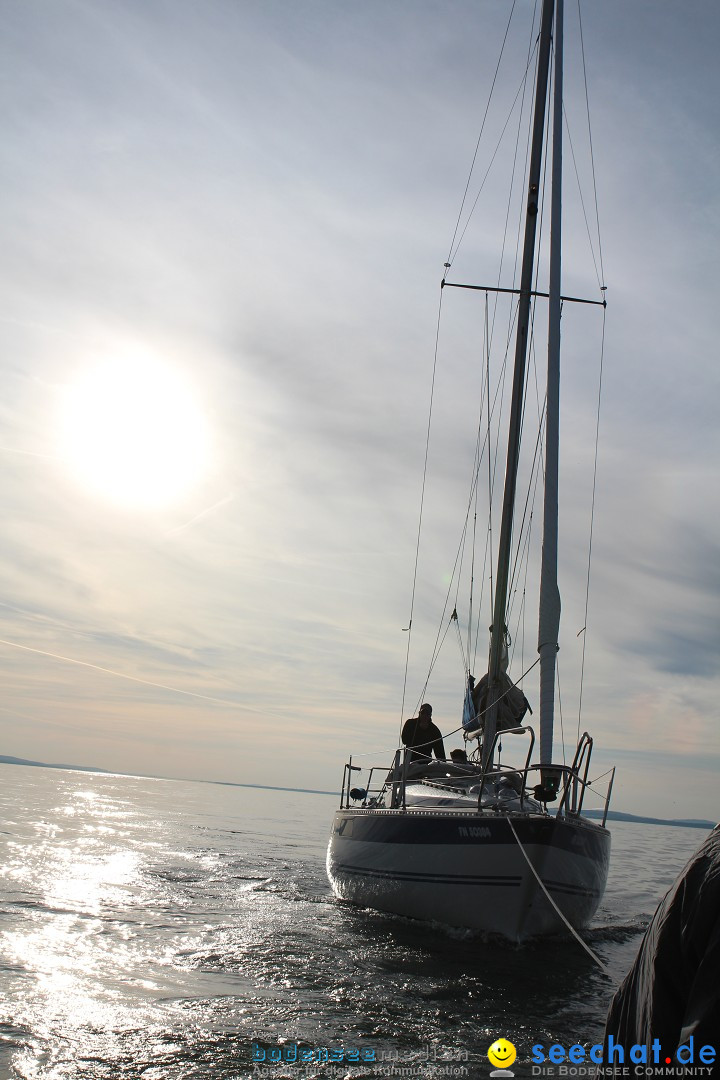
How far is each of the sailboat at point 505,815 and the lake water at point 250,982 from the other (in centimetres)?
48

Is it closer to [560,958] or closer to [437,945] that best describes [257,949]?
[437,945]

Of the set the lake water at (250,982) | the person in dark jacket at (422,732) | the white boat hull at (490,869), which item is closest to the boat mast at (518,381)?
the white boat hull at (490,869)

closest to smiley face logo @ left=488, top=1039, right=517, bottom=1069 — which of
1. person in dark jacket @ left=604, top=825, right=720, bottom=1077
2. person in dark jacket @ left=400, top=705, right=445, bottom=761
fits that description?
person in dark jacket @ left=604, top=825, right=720, bottom=1077

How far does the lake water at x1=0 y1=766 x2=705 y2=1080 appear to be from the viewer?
18.0 feet

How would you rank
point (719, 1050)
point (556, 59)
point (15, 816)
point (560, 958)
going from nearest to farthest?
point (719, 1050), point (560, 958), point (556, 59), point (15, 816)

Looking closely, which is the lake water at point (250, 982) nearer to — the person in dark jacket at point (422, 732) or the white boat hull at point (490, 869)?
the white boat hull at point (490, 869)

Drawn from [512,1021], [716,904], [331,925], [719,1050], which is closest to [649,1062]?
[719,1050]

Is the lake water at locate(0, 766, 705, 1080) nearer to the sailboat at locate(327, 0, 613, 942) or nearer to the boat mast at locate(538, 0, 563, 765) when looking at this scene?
the sailboat at locate(327, 0, 613, 942)

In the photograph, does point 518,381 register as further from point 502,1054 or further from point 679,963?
point 679,963

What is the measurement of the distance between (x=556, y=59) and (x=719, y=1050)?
763 inches

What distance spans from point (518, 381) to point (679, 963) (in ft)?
45.9

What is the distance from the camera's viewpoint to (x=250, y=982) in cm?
759

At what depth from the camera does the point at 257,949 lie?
361 inches

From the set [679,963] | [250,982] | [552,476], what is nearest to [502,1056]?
[250,982]
